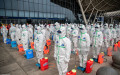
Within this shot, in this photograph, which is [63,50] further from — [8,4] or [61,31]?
[8,4]

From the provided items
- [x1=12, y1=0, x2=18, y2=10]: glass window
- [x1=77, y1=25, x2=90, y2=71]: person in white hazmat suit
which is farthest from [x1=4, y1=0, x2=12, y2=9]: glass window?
[x1=77, y1=25, x2=90, y2=71]: person in white hazmat suit

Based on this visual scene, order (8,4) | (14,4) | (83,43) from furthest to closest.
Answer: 1. (14,4)
2. (8,4)
3. (83,43)

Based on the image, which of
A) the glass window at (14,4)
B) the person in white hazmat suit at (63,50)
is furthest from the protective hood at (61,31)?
the glass window at (14,4)

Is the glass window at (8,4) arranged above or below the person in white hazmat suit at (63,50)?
above

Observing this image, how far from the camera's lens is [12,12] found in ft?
70.6

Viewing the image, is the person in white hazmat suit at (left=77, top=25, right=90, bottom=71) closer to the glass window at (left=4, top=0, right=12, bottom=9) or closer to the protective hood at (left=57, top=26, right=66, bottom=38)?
the protective hood at (left=57, top=26, right=66, bottom=38)

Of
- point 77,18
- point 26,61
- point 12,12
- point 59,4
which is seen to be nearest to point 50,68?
point 26,61

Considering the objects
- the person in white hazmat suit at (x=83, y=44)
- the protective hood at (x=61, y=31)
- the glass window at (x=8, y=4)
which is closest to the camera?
the protective hood at (x=61, y=31)

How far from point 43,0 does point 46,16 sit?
4787 mm

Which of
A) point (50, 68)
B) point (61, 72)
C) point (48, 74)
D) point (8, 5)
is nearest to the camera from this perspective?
point (61, 72)

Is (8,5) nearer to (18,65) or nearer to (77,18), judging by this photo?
(18,65)

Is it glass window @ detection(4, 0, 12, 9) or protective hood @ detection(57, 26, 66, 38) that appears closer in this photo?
protective hood @ detection(57, 26, 66, 38)

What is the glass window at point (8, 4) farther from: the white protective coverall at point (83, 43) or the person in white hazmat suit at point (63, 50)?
the person in white hazmat suit at point (63, 50)

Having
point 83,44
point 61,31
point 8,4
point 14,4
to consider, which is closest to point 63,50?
point 61,31
